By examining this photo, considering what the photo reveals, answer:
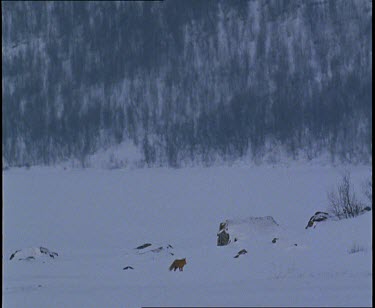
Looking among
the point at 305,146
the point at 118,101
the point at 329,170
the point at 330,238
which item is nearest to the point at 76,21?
the point at 118,101

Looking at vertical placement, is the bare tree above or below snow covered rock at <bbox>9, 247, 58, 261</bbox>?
above

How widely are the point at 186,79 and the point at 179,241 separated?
38.2m

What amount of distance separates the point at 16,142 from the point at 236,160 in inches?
595

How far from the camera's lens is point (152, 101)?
60312 mm

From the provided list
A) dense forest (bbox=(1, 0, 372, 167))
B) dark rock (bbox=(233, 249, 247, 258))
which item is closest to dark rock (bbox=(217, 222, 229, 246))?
dark rock (bbox=(233, 249, 247, 258))

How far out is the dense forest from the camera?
5497 centimetres

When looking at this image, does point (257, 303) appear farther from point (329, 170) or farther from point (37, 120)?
point (37, 120)

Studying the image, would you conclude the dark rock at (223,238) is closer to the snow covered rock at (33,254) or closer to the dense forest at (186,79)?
the snow covered rock at (33,254)

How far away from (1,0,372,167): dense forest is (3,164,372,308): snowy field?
5.22m

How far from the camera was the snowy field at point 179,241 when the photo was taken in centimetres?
765

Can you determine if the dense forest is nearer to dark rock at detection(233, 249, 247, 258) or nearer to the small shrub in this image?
dark rock at detection(233, 249, 247, 258)

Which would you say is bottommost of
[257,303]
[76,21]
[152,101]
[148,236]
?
[148,236]

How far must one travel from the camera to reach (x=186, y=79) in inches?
2323

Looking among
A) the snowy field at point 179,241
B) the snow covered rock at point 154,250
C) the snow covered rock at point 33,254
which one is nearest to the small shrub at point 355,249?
the snowy field at point 179,241
